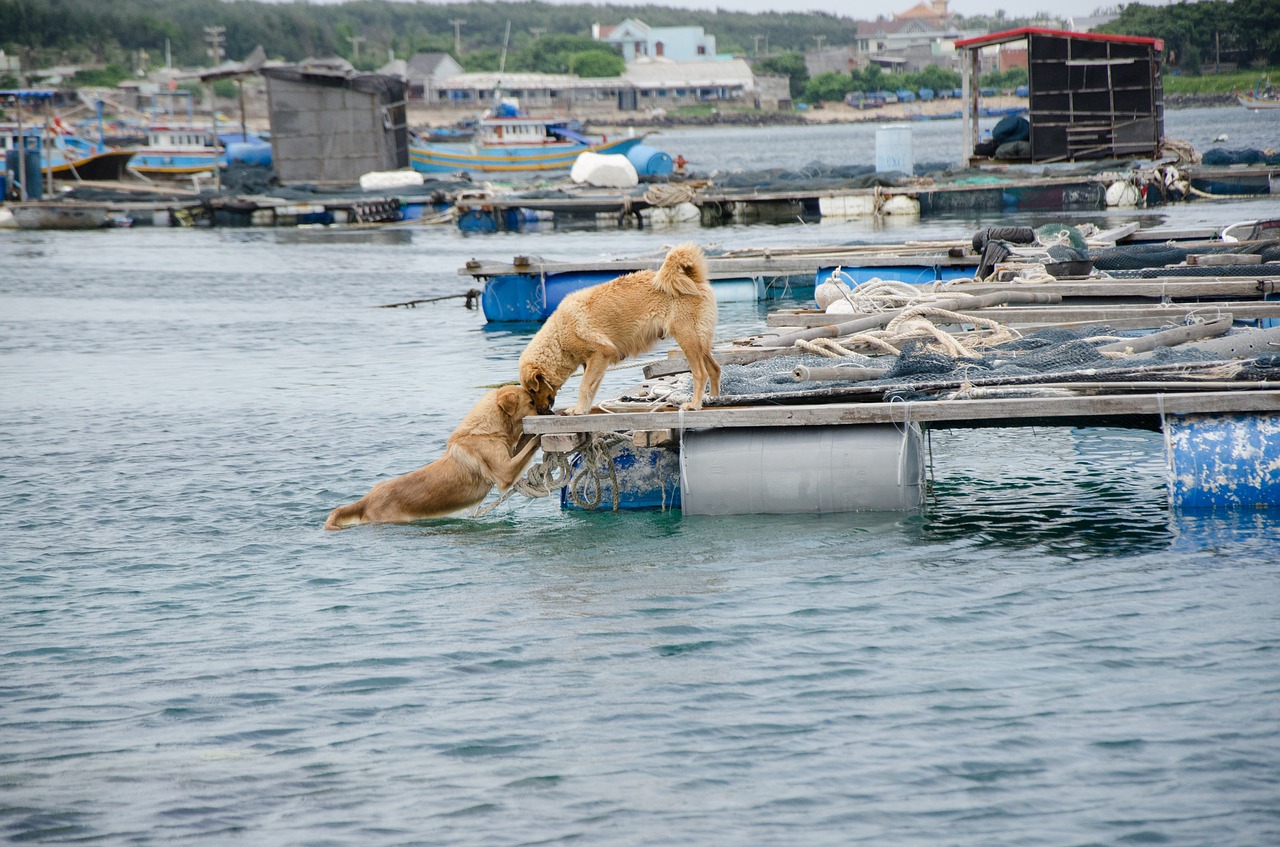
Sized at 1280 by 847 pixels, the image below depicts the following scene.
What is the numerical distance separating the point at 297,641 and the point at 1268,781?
525cm

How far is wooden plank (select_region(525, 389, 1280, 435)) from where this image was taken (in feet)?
28.3

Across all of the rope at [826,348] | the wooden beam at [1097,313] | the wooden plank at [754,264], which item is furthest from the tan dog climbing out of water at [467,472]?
the wooden plank at [754,264]

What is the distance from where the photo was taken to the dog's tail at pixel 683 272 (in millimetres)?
8805

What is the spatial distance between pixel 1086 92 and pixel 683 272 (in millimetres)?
33080

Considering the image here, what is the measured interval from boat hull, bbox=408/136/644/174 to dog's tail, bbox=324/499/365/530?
4953 centimetres

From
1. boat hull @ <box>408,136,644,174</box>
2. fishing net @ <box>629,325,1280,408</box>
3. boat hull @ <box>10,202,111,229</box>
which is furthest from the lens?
boat hull @ <box>408,136,644,174</box>

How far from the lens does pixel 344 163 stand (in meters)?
53.4

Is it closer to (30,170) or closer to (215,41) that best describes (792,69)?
(215,41)

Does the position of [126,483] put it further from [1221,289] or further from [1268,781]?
[1221,289]

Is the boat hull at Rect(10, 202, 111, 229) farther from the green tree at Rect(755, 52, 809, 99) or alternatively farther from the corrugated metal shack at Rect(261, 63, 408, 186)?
the green tree at Rect(755, 52, 809, 99)

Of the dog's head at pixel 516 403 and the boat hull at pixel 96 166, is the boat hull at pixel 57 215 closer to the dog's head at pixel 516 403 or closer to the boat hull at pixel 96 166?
the boat hull at pixel 96 166

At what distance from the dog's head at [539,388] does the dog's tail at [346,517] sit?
1715 millimetres

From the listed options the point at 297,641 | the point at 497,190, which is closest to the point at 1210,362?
the point at 297,641

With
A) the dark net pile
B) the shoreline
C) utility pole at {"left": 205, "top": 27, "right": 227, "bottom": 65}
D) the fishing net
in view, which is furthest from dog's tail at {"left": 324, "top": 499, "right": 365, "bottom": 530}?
the shoreline
